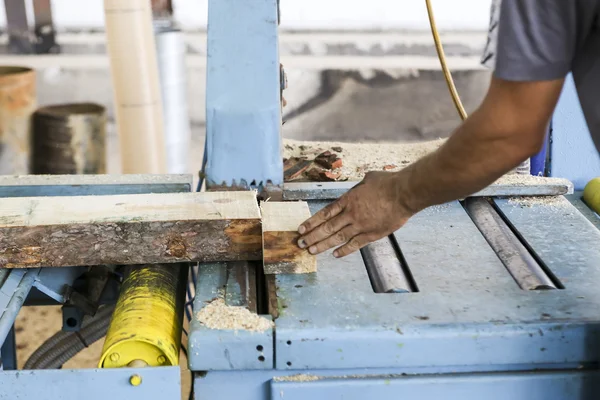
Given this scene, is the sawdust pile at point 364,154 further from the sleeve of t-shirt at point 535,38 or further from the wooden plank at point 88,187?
the sleeve of t-shirt at point 535,38

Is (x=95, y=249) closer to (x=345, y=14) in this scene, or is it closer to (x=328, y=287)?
(x=328, y=287)

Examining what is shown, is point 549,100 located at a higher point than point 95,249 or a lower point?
higher

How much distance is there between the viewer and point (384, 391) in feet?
4.15

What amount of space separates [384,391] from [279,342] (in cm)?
20

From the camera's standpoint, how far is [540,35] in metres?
1.05

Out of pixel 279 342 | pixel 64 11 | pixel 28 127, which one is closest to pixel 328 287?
pixel 279 342

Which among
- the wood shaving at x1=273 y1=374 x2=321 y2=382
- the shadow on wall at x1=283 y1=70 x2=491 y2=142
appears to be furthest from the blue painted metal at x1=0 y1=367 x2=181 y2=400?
the shadow on wall at x1=283 y1=70 x2=491 y2=142

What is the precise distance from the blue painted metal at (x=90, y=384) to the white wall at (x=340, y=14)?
13.5 ft

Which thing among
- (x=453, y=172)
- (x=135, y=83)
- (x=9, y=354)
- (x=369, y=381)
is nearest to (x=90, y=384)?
(x=369, y=381)

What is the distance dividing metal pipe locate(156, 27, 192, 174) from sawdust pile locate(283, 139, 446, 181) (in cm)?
198

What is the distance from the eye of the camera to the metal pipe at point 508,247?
144cm

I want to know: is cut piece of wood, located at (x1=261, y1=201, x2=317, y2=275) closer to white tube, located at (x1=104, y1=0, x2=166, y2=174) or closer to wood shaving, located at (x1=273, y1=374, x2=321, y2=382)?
wood shaving, located at (x1=273, y1=374, x2=321, y2=382)

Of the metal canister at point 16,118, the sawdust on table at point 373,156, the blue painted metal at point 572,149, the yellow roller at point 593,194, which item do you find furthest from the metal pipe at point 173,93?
the yellow roller at point 593,194

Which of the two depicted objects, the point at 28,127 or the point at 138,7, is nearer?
the point at 138,7
